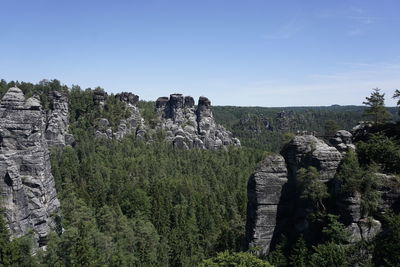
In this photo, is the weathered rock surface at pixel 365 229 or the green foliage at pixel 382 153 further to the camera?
the green foliage at pixel 382 153

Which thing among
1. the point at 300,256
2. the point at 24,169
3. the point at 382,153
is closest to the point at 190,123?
the point at 24,169

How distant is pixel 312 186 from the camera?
37125 millimetres

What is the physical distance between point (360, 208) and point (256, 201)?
36.3ft

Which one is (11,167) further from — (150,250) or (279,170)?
(279,170)

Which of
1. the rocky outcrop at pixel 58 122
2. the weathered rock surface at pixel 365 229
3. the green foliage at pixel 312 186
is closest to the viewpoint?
the weathered rock surface at pixel 365 229

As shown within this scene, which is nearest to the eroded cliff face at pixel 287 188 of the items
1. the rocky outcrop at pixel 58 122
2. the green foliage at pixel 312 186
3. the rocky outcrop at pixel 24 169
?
the green foliage at pixel 312 186

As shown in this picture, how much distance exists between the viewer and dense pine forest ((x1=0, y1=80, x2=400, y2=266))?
115 feet

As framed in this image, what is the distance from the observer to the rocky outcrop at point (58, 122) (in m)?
102

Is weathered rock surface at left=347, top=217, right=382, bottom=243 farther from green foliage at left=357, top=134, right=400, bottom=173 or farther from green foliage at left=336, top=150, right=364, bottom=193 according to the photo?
green foliage at left=357, top=134, right=400, bottom=173

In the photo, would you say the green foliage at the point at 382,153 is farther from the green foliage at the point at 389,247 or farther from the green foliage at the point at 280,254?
the green foliage at the point at 280,254

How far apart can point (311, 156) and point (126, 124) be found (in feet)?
304

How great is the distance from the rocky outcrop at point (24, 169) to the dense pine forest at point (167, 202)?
14.3ft

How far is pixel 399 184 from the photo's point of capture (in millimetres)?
34719

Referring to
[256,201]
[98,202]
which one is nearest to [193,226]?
[98,202]
